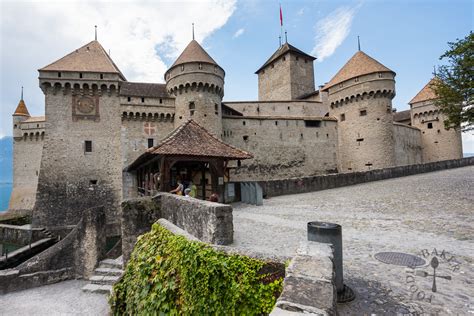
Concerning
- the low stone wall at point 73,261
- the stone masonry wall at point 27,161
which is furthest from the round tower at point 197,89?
the stone masonry wall at point 27,161

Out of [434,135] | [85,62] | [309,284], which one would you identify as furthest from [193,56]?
[434,135]

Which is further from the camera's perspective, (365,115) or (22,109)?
(22,109)

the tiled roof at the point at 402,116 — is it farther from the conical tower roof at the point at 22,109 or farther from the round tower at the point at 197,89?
the conical tower roof at the point at 22,109

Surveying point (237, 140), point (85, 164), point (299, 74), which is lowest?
point (85, 164)

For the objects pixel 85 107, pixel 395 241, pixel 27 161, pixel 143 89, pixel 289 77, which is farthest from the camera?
pixel 289 77

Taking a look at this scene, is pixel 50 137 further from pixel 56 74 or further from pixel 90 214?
pixel 90 214

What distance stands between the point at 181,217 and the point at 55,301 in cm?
735

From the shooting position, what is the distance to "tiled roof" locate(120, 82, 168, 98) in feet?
69.4

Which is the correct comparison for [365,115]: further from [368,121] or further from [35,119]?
[35,119]

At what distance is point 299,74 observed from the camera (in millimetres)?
33875

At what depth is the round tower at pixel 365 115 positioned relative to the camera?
23609 mm

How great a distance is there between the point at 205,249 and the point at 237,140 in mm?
→ 20041

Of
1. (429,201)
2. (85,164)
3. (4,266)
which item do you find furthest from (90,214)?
(429,201)

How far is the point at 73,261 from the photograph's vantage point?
39.6 feet
